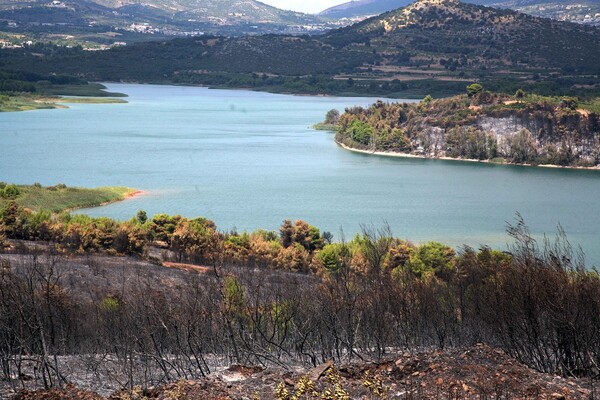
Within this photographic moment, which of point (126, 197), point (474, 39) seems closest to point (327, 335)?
point (126, 197)

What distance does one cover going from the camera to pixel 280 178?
4331cm

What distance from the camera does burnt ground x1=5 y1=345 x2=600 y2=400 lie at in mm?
10242

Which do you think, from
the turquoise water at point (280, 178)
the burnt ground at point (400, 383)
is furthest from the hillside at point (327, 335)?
the turquoise water at point (280, 178)

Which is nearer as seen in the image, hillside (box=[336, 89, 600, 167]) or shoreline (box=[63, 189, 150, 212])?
shoreline (box=[63, 189, 150, 212])

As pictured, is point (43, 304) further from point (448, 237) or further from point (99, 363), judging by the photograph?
point (448, 237)

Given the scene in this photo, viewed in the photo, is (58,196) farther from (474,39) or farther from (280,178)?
(474,39)

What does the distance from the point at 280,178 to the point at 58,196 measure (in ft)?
36.7

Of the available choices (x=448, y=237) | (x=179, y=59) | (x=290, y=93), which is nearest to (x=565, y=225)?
(x=448, y=237)

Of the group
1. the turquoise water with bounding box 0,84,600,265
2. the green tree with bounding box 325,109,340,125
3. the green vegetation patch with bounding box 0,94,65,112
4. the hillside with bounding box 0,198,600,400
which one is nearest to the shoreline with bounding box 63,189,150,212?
the turquoise water with bounding box 0,84,600,265

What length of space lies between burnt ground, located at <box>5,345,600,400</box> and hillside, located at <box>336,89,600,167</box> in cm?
4343

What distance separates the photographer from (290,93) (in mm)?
105375

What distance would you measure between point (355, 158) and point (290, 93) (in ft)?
171

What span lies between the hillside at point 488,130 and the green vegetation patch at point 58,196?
23985 millimetres

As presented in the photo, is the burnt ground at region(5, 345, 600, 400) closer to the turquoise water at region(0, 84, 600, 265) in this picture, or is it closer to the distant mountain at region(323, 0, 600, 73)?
the turquoise water at region(0, 84, 600, 265)
